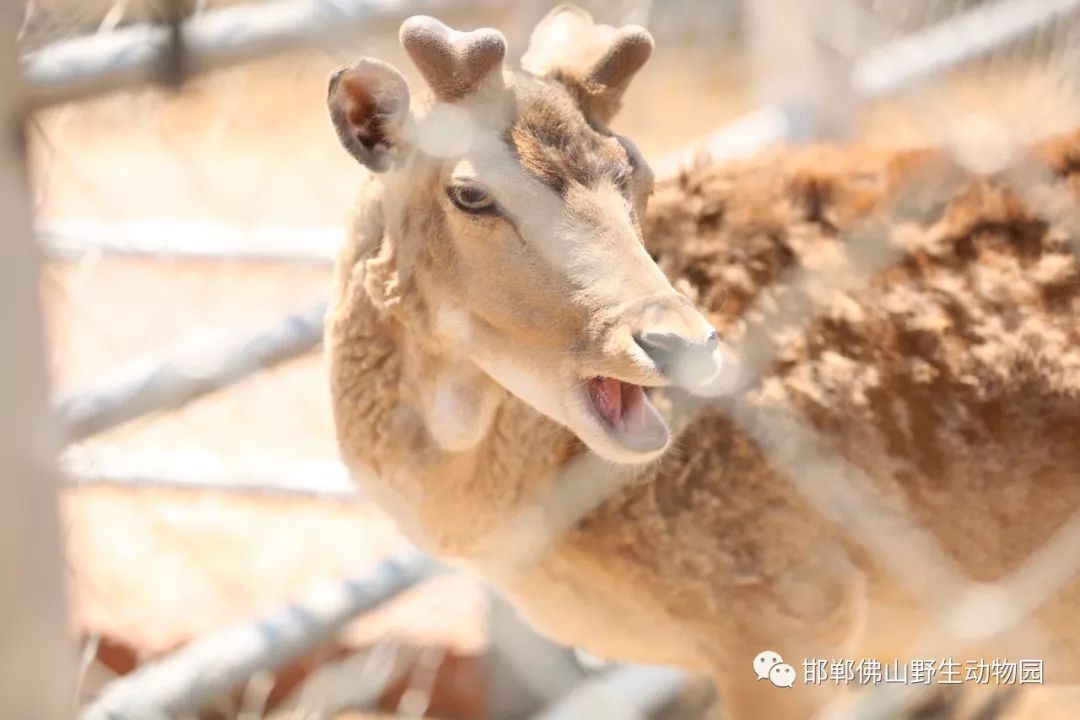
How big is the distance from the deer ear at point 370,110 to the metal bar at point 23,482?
0.66 m

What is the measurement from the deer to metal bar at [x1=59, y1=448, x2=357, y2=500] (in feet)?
2.51

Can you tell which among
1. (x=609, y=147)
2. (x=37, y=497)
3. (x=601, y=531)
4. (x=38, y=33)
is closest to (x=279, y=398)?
(x=38, y=33)

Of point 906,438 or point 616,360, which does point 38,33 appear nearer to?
point 616,360

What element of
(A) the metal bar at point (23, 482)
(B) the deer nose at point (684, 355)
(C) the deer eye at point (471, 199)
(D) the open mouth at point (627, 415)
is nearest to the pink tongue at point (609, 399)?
(D) the open mouth at point (627, 415)

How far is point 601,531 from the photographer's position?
1.91 meters

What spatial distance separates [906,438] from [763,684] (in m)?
0.46

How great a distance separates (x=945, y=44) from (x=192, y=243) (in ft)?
7.51

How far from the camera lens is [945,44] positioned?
3615 mm

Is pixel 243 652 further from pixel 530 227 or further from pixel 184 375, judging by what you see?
pixel 530 227

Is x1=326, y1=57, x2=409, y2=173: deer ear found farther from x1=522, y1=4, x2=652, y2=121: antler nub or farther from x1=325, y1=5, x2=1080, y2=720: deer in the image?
x1=522, y1=4, x2=652, y2=121: antler nub

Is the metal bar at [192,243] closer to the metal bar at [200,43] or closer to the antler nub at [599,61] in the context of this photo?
the metal bar at [200,43]

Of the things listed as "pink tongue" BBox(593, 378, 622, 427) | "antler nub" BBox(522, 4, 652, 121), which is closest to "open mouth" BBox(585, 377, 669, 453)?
"pink tongue" BBox(593, 378, 622, 427)

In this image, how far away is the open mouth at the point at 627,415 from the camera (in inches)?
61.8

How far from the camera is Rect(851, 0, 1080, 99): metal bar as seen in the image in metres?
3.37
